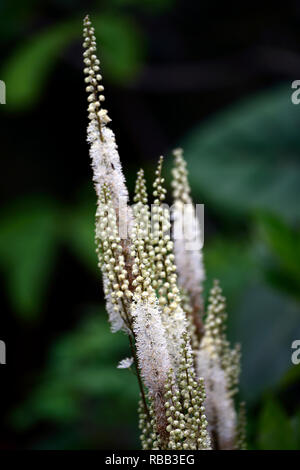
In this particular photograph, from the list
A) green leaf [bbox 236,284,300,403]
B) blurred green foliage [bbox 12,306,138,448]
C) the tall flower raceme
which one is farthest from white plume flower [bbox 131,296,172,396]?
blurred green foliage [bbox 12,306,138,448]

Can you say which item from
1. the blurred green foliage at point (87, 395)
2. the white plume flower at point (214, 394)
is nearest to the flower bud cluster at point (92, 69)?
the white plume flower at point (214, 394)

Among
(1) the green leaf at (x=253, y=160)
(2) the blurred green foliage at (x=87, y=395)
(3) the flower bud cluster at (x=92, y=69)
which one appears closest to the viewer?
(3) the flower bud cluster at (x=92, y=69)

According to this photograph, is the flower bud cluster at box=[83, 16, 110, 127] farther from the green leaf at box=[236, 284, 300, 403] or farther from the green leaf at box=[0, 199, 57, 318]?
the green leaf at box=[0, 199, 57, 318]

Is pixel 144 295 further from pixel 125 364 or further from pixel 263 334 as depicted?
pixel 263 334

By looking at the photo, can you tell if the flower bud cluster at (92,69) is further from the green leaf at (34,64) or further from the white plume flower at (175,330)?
the green leaf at (34,64)

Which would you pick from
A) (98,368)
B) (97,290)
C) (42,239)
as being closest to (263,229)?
(98,368)

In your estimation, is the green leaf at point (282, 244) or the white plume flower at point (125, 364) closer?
the white plume flower at point (125, 364)

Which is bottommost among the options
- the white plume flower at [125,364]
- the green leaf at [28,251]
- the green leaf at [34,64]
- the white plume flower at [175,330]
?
the white plume flower at [125,364]
